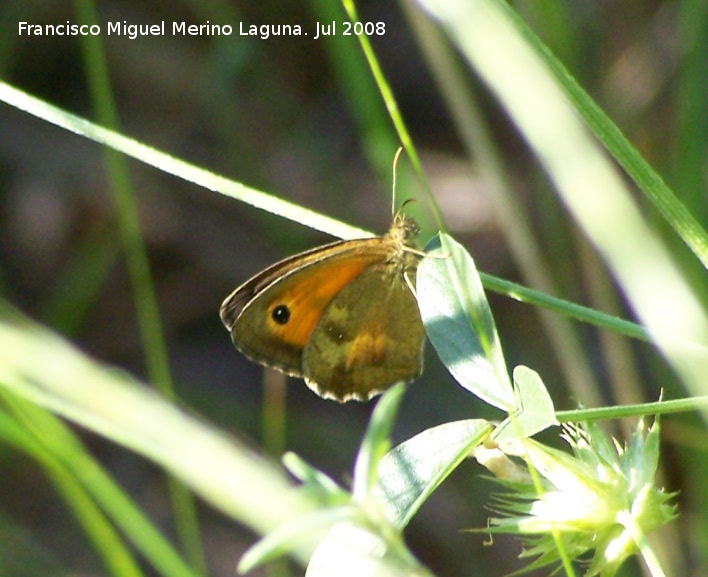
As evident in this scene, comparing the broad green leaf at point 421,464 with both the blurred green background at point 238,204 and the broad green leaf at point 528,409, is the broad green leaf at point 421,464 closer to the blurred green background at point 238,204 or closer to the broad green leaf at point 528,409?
the broad green leaf at point 528,409

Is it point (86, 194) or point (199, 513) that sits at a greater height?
point (86, 194)

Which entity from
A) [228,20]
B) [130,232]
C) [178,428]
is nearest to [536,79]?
[178,428]

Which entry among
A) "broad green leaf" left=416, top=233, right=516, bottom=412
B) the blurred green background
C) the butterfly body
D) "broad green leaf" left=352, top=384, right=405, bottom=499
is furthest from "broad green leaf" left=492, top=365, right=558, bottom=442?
the blurred green background

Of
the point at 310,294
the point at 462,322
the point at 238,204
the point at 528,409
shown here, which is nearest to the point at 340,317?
the point at 310,294

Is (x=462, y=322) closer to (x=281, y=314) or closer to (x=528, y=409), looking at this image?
(x=528, y=409)

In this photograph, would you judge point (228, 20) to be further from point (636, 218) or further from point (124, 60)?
point (636, 218)
